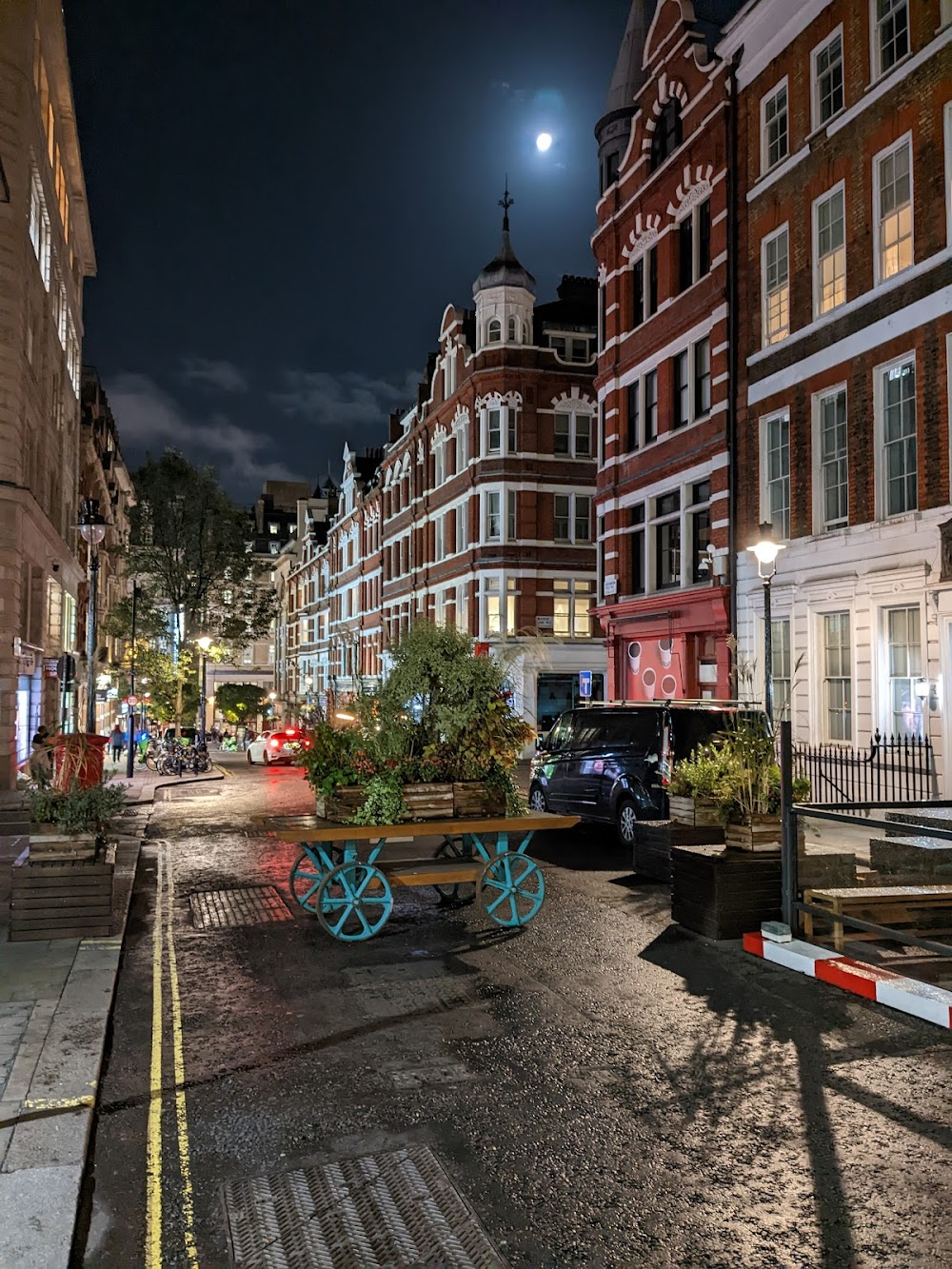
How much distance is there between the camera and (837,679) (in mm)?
19234

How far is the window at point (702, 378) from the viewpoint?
80.7ft

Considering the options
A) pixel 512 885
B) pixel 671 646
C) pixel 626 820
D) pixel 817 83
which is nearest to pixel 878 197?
pixel 817 83

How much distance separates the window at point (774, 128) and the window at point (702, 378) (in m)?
4.30

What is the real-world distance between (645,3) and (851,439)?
2200 centimetres

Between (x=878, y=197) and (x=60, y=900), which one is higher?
(x=878, y=197)

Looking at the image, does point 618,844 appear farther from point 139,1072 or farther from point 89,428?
point 89,428

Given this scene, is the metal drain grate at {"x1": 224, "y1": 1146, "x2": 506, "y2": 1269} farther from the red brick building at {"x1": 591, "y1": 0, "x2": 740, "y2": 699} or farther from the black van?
the red brick building at {"x1": 591, "y1": 0, "x2": 740, "y2": 699}

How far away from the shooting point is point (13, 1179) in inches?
175

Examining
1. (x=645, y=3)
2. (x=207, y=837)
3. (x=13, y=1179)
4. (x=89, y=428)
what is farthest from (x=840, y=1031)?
(x=89, y=428)

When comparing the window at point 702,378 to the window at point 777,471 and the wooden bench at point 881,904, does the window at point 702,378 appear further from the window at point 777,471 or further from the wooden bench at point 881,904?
the wooden bench at point 881,904

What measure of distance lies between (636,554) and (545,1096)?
79.0 feet

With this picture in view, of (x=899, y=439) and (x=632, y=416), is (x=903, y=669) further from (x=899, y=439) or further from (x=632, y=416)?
(x=632, y=416)

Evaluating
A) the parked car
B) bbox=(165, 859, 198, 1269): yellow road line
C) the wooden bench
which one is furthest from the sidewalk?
the parked car

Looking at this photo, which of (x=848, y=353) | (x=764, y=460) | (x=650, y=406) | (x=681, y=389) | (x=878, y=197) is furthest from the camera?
(x=650, y=406)
